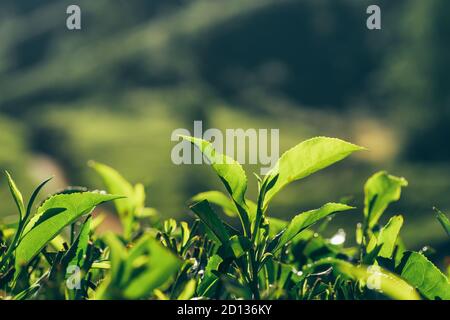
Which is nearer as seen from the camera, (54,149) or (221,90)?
(54,149)

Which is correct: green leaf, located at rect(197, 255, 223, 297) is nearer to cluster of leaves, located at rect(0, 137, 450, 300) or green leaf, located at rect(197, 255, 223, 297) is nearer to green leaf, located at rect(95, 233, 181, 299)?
cluster of leaves, located at rect(0, 137, 450, 300)

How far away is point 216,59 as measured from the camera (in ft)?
128

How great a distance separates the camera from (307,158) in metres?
1.34

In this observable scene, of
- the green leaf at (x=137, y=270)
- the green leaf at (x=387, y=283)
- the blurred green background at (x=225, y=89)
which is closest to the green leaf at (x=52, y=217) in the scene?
the green leaf at (x=137, y=270)

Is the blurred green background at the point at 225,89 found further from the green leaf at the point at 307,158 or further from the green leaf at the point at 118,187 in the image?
the green leaf at the point at 307,158

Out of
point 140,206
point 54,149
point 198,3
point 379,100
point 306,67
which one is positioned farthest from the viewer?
point 198,3

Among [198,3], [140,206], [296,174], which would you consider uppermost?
[198,3]

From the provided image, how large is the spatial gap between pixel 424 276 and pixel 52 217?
0.73m

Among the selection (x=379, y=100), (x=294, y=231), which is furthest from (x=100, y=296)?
(x=379, y=100)

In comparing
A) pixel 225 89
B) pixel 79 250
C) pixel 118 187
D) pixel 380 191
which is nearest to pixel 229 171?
pixel 79 250

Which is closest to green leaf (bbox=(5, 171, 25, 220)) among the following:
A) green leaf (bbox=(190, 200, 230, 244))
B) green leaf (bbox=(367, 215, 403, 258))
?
green leaf (bbox=(190, 200, 230, 244))

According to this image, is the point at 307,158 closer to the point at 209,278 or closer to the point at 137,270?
the point at 209,278

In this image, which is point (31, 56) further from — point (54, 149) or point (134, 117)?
point (54, 149)
